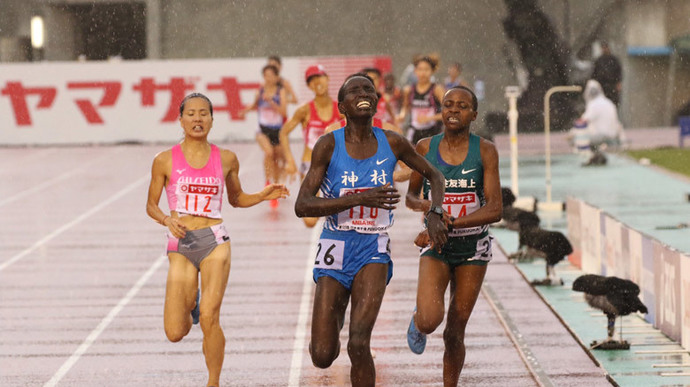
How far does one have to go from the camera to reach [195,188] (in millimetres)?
8078

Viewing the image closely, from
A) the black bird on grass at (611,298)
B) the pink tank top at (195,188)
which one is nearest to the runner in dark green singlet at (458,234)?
the pink tank top at (195,188)

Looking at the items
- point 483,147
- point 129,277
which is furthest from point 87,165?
point 483,147

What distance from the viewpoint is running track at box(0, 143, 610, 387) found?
933 cm

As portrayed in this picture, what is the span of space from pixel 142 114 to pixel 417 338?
25690mm

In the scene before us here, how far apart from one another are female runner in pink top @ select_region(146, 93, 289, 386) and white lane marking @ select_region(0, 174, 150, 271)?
6931 millimetres

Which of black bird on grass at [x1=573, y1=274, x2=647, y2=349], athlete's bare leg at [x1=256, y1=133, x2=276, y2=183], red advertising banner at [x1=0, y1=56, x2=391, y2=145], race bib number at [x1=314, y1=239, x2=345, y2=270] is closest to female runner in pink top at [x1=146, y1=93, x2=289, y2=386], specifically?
race bib number at [x1=314, y1=239, x2=345, y2=270]

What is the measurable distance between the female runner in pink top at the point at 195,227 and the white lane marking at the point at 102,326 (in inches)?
64.1

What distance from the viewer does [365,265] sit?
24.6 ft

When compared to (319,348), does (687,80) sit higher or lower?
higher

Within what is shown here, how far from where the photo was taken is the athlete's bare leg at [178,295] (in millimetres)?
8078

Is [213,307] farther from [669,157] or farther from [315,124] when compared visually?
[669,157]

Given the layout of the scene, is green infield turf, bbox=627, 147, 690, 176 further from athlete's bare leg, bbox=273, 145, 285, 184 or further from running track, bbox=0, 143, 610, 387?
athlete's bare leg, bbox=273, 145, 285, 184

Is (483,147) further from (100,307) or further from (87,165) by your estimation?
(87,165)

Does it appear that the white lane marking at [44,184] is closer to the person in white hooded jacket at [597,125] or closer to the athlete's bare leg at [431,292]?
the person in white hooded jacket at [597,125]
